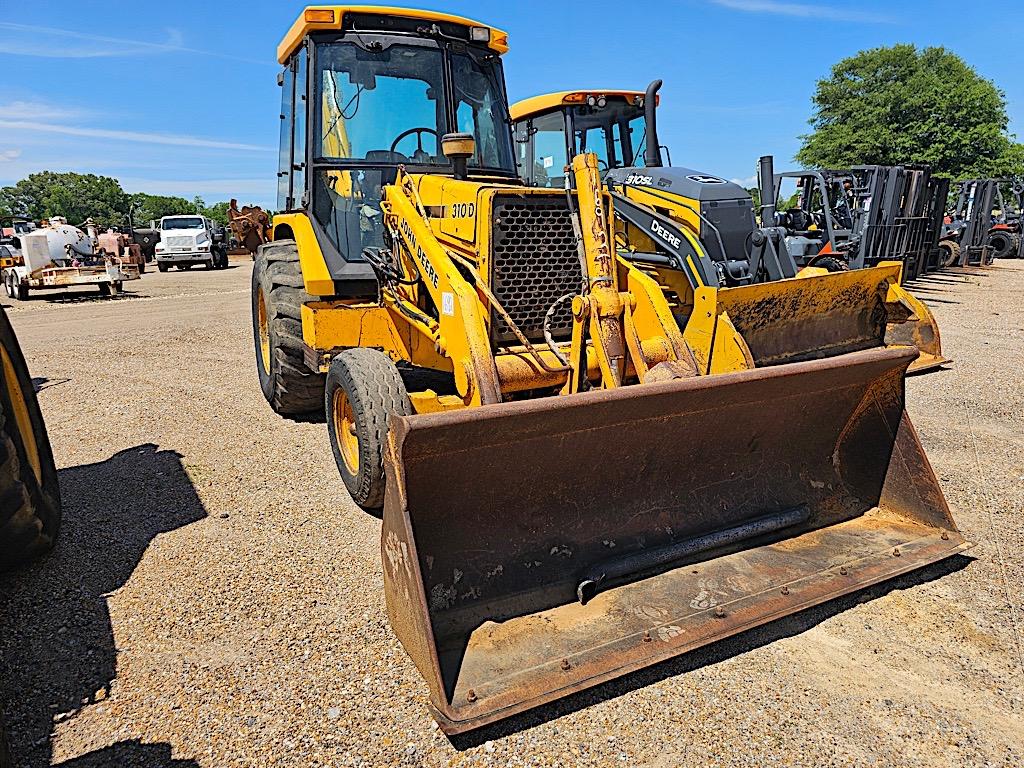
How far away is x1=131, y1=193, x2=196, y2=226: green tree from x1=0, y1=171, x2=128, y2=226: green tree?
12.1ft

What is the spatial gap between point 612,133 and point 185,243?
74.8ft

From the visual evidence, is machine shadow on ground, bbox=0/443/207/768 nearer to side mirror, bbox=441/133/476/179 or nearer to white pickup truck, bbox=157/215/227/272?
side mirror, bbox=441/133/476/179

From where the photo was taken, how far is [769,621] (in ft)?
9.62

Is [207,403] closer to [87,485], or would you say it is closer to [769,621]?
[87,485]

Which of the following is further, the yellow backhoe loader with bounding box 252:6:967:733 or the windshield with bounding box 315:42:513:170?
the windshield with bounding box 315:42:513:170

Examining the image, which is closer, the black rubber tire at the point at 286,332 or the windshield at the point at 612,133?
the black rubber tire at the point at 286,332

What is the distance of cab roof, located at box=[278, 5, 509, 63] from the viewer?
16.5ft

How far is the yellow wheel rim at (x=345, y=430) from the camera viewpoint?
4.37m

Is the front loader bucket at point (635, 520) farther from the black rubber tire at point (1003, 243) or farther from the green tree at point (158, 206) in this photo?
the green tree at point (158, 206)

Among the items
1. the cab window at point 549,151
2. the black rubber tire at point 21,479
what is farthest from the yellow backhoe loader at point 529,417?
the cab window at point 549,151

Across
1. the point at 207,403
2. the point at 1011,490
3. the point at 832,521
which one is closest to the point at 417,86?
the point at 207,403

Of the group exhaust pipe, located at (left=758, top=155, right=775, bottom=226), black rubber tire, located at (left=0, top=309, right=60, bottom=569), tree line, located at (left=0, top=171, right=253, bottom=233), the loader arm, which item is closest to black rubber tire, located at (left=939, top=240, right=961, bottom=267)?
exhaust pipe, located at (left=758, top=155, right=775, bottom=226)

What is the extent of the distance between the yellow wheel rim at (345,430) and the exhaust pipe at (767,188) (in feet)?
30.5

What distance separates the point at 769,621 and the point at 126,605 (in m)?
2.83
